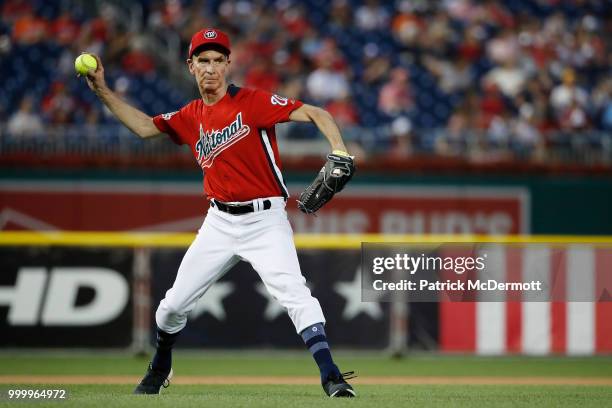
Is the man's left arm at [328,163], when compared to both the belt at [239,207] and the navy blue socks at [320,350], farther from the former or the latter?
the navy blue socks at [320,350]

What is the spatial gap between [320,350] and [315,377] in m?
2.88

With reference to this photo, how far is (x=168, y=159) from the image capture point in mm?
12891

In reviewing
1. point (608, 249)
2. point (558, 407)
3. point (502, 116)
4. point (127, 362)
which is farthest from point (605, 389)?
point (502, 116)


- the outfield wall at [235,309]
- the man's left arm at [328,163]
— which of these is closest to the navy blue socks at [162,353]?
the man's left arm at [328,163]

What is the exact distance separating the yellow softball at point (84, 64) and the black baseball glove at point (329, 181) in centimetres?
134

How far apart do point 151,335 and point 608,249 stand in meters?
4.04

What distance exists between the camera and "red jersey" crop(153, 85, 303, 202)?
546 cm

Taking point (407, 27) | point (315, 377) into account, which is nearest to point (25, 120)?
point (407, 27)

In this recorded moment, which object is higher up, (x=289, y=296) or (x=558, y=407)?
(x=289, y=296)

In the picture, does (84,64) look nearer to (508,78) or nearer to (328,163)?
(328,163)

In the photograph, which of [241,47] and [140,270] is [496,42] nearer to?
[241,47]

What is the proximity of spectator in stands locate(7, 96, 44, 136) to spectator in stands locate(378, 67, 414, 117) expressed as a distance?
4.12 metres

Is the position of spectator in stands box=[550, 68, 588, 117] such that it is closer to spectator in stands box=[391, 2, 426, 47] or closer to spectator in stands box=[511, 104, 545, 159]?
spectator in stands box=[511, 104, 545, 159]

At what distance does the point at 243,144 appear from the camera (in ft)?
18.0
